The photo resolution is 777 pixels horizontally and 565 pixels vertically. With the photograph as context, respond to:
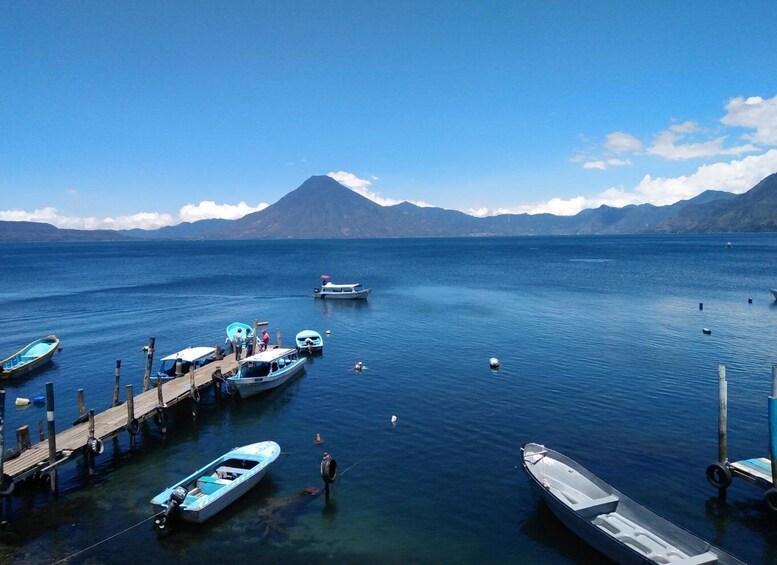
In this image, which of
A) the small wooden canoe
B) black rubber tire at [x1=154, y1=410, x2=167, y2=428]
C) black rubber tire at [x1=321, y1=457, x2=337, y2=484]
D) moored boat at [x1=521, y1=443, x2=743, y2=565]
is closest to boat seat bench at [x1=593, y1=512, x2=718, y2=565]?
moored boat at [x1=521, y1=443, x2=743, y2=565]

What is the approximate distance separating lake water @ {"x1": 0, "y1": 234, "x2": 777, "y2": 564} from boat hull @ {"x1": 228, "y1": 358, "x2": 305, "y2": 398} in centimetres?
77

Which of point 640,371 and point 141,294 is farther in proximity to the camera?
point 141,294

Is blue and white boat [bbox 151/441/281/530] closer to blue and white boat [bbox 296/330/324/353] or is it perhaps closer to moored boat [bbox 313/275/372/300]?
blue and white boat [bbox 296/330/324/353]

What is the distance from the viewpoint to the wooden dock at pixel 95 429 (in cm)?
2511

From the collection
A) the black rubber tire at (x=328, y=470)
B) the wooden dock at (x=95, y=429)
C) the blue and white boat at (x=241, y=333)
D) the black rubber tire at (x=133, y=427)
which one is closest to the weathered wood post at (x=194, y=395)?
the wooden dock at (x=95, y=429)

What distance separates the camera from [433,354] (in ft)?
165

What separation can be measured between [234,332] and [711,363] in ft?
157

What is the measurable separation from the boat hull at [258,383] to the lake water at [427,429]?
30.3 inches

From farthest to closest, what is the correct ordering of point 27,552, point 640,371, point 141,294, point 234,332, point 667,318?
point 141,294 → point 667,318 → point 234,332 → point 640,371 → point 27,552

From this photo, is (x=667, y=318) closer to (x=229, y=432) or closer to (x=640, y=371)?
(x=640, y=371)

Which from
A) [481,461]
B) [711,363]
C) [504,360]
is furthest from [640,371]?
[481,461]

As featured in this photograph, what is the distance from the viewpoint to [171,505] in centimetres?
2222

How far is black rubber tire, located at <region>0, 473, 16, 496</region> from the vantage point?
2341 centimetres

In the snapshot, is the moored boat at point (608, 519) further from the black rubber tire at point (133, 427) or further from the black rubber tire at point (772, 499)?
the black rubber tire at point (133, 427)
